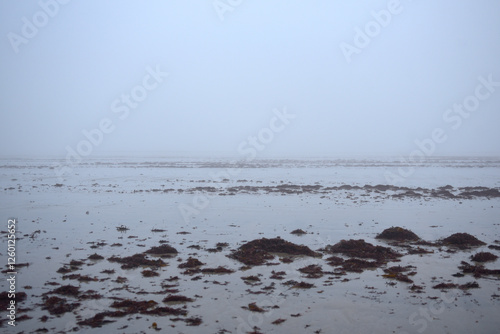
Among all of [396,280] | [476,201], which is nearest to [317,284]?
[396,280]

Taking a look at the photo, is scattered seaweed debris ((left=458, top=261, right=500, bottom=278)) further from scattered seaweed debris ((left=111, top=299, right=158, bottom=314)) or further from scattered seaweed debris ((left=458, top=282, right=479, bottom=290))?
scattered seaweed debris ((left=111, top=299, right=158, bottom=314))

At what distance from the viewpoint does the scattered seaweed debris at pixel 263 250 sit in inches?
447

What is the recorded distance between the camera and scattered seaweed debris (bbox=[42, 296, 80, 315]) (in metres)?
7.62

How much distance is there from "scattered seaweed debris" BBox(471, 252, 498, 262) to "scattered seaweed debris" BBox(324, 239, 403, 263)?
2138mm

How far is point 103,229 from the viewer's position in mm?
15805

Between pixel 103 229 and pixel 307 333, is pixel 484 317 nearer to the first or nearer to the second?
pixel 307 333

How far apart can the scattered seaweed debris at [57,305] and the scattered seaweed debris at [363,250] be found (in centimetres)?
778

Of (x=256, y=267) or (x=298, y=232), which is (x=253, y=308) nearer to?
(x=256, y=267)

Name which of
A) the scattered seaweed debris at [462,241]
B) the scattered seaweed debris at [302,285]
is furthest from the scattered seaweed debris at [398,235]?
the scattered seaweed debris at [302,285]

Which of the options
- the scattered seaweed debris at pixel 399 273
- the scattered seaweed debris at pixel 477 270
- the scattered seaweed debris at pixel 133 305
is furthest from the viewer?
the scattered seaweed debris at pixel 477 270

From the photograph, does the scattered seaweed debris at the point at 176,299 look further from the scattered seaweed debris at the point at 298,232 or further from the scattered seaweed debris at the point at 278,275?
the scattered seaweed debris at the point at 298,232

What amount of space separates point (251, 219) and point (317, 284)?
8.82 meters

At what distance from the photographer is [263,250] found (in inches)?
484

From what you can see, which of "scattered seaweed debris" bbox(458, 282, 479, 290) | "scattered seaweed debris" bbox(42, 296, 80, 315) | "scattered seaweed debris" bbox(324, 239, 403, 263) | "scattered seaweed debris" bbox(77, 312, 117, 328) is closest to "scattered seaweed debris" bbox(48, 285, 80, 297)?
"scattered seaweed debris" bbox(42, 296, 80, 315)
